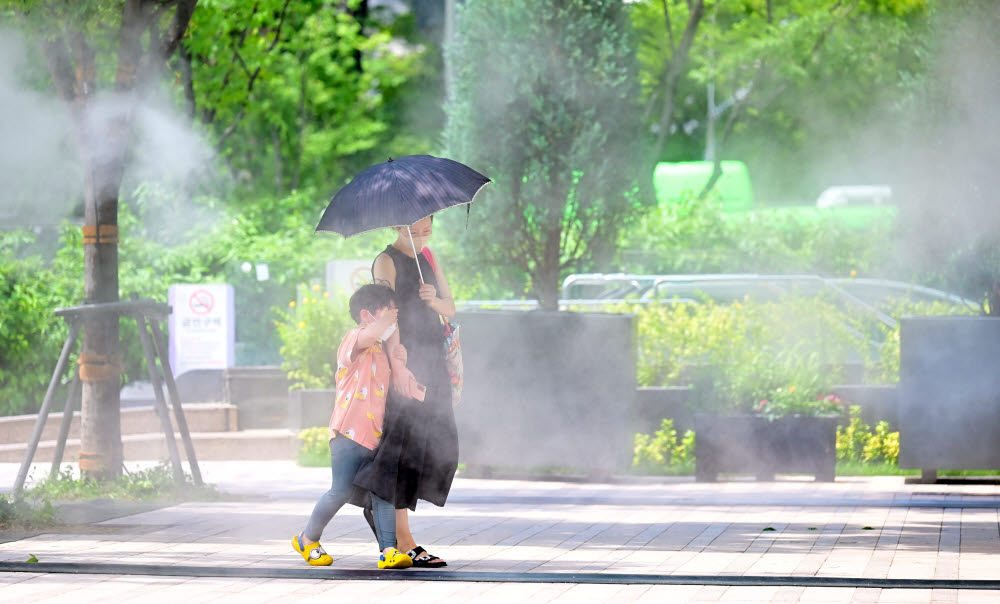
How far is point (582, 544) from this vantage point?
7.17m

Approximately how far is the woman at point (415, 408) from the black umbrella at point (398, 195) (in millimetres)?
115

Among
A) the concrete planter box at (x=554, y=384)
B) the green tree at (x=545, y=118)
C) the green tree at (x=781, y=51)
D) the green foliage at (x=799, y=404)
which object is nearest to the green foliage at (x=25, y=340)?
the green tree at (x=545, y=118)

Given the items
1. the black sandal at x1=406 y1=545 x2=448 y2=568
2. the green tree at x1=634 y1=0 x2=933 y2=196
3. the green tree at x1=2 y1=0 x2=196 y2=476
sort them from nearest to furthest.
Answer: the black sandal at x1=406 y1=545 x2=448 y2=568, the green tree at x1=2 y1=0 x2=196 y2=476, the green tree at x1=634 y1=0 x2=933 y2=196

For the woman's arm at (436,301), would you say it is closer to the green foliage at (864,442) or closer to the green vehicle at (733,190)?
the green foliage at (864,442)

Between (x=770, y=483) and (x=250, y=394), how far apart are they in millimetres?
5622

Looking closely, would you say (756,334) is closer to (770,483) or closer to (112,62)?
(770,483)

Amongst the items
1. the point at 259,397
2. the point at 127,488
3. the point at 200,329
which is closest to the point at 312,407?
the point at 259,397

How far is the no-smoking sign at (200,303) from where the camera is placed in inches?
572

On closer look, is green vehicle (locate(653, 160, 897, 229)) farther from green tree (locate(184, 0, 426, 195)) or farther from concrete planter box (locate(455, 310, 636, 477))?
concrete planter box (locate(455, 310, 636, 477))

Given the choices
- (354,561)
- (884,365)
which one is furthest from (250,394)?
(354,561)

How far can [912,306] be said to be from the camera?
44.1 feet

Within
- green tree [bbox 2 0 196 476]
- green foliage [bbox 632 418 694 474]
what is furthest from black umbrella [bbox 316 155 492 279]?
green foliage [bbox 632 418 694 474]

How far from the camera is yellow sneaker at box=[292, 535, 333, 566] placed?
6375 mm

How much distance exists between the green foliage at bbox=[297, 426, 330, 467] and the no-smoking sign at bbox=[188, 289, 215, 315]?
2.89 metres
